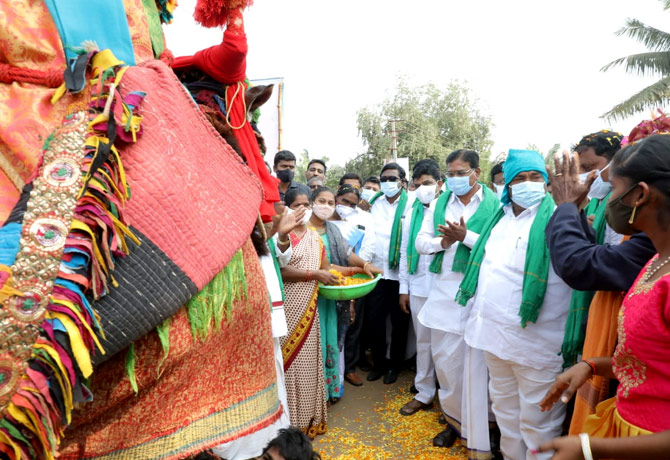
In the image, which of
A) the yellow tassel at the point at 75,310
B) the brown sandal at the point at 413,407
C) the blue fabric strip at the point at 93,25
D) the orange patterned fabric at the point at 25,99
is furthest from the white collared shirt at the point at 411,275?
the yellow tassel at the point at 75,310

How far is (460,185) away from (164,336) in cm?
385

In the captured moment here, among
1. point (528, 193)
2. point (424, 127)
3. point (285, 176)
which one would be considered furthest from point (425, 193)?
point (424, 127)

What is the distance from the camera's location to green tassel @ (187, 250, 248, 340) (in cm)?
112

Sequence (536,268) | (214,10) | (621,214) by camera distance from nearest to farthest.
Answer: (214,10) < (621,214) < (536,268)

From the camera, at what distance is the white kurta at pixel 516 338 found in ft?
10.5

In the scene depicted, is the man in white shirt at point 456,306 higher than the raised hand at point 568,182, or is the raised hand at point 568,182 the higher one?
the raised hand at point 568,182

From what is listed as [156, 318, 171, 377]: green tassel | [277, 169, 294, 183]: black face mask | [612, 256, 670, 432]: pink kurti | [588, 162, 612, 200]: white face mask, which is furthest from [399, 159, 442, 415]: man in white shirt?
[156, 318, 171, 377]: green tassel

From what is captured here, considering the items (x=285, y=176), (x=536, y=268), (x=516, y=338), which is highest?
(x=285, y=176)

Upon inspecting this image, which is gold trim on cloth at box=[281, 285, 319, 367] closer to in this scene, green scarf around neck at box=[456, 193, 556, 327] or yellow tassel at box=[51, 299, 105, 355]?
green scarf around neck at box=[456, 193, 556, 327]

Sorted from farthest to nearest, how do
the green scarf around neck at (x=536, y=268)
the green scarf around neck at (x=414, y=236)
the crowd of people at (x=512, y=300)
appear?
the green scarf around neck at (x=414, y=236), the green scarf around neck at (x=536, y=268), the crowd of people at (x=512, y=300)

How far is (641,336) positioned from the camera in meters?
1.67

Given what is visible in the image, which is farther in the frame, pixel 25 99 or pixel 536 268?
pixel 536 268

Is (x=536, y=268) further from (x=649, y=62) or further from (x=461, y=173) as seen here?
(x=649, y=62)

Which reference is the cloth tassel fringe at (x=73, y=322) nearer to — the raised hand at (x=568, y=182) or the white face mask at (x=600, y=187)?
the raised hand at (x=568, y=182)
